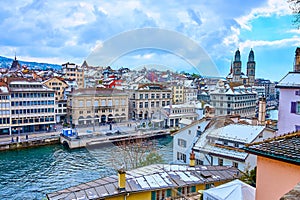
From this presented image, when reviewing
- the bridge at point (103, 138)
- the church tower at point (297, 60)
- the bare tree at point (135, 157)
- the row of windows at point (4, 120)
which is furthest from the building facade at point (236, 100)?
the row of windows at point (4, 120)

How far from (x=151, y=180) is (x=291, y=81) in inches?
183

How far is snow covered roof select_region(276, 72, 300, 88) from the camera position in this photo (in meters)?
7.63

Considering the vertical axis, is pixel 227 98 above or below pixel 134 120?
above

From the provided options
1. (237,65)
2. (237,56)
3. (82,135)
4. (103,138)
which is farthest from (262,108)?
(237,56)

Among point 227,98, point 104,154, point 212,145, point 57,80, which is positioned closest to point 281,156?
point 212,145

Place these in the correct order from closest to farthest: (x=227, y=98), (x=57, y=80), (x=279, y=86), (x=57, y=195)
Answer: (x=57, y=195), (x=279, y=86), (x=227, y=98), (x=57, y=80)

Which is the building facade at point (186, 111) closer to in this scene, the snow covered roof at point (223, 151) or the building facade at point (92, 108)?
the snow covered roof at point (223, 151)

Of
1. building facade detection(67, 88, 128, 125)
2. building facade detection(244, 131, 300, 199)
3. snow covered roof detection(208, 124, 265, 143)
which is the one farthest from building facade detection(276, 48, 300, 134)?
building facade detection(67, 88, 128, 125)

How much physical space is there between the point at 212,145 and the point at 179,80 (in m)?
3.02

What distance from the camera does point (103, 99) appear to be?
19.1m

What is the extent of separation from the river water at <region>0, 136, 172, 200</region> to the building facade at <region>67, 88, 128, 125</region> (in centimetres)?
316

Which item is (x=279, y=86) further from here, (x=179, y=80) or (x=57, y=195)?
(x=57, y=195)

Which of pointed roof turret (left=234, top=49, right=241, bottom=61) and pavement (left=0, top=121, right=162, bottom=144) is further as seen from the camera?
pointed roof turret (left=234, top=49, right=241, bottom=61)

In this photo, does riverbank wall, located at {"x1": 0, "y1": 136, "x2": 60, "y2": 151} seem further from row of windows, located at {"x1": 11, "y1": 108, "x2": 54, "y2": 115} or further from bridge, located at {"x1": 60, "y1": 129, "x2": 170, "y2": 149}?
row of windows, located at {"x1": 11, "y1": 108, "x2": 54, "y2": 115}
